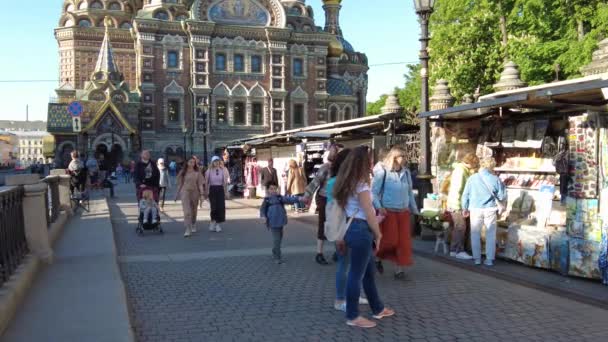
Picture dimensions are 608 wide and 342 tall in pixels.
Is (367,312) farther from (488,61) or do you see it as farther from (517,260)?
(488,61)

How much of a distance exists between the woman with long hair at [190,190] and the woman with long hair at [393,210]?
5551 millimetres

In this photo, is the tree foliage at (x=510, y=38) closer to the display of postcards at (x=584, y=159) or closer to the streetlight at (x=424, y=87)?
the streetlight at (x=424, y=87)

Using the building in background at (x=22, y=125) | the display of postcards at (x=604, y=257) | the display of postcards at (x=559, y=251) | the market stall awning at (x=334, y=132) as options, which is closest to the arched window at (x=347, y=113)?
the market stall awning at (x=334, y=132)

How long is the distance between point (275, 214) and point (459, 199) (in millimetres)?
2834

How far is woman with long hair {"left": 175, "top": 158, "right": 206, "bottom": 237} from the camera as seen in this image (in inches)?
462

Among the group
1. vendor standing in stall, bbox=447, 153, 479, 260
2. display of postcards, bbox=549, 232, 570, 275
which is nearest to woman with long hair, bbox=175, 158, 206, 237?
vendor standing in stall, bbox=447, 153, 479, 260

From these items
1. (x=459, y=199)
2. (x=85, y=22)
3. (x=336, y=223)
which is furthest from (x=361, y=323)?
(x=85, y=22)

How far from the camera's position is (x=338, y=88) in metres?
54.8

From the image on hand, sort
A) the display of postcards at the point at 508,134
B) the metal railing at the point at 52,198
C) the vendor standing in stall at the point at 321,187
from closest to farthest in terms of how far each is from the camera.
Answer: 1. the vendor standing in stall at the point at 321,187
2. the display of postcards at the point at 508,134
3. the metal railing at the point at 52,198

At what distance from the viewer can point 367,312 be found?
588 centimetres

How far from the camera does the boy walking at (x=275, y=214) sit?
8.62 meters

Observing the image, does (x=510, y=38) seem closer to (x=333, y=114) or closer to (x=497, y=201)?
(x=497, y=201)

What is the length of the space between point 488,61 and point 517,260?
2130 cm

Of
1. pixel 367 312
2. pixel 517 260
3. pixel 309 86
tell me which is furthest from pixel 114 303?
pixel 309 86
